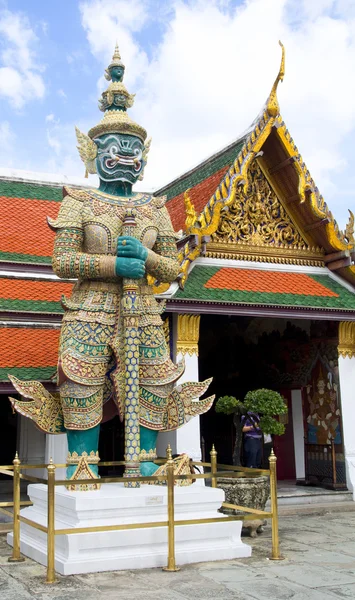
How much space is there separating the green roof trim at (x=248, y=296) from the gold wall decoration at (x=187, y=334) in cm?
44

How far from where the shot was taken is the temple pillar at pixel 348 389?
998 cm

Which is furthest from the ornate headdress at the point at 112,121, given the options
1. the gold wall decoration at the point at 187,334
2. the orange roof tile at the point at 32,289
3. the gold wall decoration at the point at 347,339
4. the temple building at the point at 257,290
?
the gold wall decoration at the point at 347,339

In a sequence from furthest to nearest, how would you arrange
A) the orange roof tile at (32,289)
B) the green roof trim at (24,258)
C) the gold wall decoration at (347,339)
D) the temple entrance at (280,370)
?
1. the temple entrance at (280,370)
2. the green roof trim at (24,258)
3. the gold wall decoration at (347,339)
4. the orange roof tile at (32,289)

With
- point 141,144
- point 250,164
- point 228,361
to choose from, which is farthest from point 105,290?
point 228,361

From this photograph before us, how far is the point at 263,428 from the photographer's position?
26.3ft

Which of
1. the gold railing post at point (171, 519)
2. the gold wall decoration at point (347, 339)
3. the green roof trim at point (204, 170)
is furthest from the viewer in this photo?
the green roof trim at point (204, 170)

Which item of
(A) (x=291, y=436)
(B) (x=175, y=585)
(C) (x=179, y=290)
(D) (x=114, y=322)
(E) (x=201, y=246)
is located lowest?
(B) (x=175, y=585)

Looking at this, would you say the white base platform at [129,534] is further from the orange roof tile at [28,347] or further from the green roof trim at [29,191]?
the green roof trim at [29,191]

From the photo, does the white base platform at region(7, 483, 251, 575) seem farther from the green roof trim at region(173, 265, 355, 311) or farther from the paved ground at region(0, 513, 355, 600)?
the green roof trim at region(173, 265, 355, 311)

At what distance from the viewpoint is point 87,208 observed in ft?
21.8

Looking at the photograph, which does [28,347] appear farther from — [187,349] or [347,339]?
[347,339]

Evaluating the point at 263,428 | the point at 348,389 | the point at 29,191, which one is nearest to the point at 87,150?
the point at 263,428

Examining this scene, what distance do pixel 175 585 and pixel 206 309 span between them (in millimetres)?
A: 4441

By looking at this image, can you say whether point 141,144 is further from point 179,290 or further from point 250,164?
point 250,164
